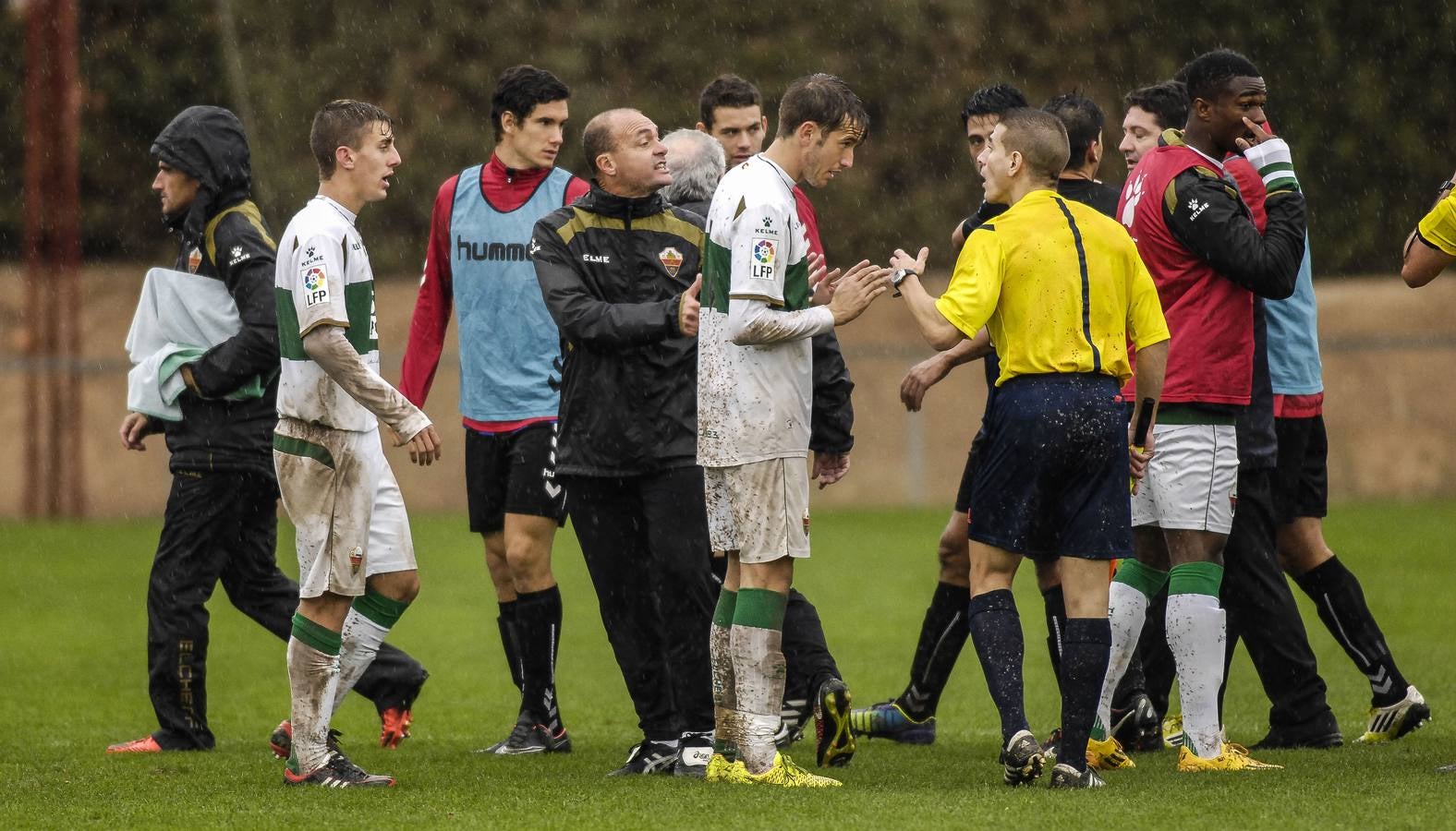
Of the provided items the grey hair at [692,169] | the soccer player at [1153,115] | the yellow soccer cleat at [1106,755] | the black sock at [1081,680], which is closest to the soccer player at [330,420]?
the grey hair at [692,169]

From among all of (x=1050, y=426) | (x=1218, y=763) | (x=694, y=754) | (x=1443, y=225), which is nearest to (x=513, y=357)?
(x=694, y=754)

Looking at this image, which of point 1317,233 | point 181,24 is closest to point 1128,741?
point 1317,233

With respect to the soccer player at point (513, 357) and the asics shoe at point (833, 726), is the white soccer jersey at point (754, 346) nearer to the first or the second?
the asics shoe at point (833, 726)

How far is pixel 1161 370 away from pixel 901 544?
33.0 ft

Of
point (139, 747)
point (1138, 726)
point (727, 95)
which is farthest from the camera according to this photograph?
point (727, 95)

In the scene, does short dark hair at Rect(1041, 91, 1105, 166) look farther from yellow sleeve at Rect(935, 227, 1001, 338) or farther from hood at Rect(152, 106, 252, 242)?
hood at Rect(152, 106, 252, 242)

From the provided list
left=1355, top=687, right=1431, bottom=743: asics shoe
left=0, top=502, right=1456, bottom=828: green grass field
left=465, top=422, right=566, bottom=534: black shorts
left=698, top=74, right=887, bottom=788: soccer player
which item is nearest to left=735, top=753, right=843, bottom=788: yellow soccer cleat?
left=698, top=74, right=887, bottom=788: soccer player

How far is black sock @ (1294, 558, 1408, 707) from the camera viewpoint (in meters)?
6.72

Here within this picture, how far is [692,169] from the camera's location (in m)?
6.65

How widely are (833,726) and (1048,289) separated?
5.43 ft

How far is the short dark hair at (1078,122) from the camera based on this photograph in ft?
21.3

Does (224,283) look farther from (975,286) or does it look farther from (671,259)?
(975,286)

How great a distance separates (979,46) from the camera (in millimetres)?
20922

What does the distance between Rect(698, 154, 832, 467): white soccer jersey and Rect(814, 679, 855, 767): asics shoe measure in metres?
0.93
